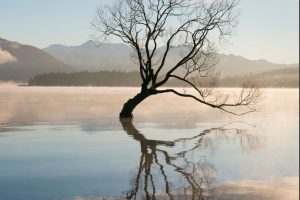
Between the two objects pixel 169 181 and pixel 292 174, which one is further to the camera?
pixel 292 174

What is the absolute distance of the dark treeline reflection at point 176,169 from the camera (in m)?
10.4

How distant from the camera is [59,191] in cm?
1053

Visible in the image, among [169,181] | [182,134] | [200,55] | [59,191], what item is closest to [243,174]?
[169,181]

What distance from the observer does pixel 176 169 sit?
1320 centimetres

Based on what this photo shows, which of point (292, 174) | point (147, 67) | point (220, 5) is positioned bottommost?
point (292, 174)

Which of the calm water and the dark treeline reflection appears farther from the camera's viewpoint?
the calm water

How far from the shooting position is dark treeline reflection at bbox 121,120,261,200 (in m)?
10.4

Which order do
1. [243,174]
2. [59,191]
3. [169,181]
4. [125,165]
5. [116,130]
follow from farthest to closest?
[116,130] → [125,165] → [243,174] → [169,181] → [59,191]

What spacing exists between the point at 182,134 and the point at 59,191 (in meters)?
12.4

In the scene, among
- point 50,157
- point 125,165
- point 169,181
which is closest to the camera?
point 169,181

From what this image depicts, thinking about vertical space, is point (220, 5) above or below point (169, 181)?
above

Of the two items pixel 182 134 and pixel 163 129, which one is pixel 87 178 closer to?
pixel 182 134

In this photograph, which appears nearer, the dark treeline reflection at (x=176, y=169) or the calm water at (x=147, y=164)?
the dark treeline reflection at (x=176, y=169)

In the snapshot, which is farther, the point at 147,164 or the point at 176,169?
the point at 147,164
